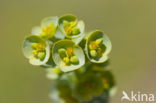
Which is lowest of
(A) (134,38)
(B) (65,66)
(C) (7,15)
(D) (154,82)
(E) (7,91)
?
(D) (154,82)

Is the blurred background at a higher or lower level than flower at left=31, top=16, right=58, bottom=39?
lower

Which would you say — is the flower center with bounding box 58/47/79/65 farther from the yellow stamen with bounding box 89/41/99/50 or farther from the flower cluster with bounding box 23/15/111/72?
the yellow stamen with bounding box 89/41/99/50

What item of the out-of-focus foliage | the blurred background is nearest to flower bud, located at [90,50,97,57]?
the out-of-focus foliage

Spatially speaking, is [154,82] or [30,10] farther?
[30,10]

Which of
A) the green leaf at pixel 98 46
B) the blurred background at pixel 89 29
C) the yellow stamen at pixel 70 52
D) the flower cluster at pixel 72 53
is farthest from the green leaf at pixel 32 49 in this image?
the blurred background at pixel 89 29

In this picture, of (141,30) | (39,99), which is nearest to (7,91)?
(39,99)

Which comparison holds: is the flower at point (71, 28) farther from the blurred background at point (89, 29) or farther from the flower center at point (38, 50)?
the blurred background at point (89, 29)

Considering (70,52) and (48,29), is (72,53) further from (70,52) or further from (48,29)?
(48,29)

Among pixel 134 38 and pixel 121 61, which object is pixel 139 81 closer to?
pixel 121 61
